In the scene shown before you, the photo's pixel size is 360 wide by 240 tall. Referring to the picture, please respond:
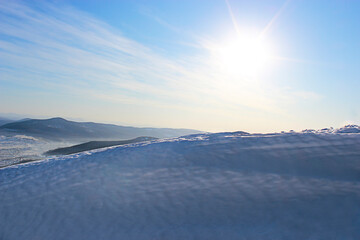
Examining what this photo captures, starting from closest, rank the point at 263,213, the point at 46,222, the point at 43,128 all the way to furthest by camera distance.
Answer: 1. the point at 263,213
2. the point at 46,222
3. the point at 43,128

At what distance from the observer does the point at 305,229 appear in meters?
2.19

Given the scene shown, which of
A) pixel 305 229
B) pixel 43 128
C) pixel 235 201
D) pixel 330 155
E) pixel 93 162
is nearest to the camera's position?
pixel 305 229

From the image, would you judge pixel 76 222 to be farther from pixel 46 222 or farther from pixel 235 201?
pixel 235 201

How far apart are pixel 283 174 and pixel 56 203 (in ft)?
8.10

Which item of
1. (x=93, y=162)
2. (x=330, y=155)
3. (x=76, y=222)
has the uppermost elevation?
(x=330, y=155)

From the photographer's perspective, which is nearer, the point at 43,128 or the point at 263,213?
the point at 263,213

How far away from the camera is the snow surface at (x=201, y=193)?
236cm

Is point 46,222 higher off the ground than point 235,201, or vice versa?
point 235,201

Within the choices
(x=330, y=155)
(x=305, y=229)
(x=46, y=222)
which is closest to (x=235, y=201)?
(x=305, y=229)

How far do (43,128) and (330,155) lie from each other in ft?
76.4

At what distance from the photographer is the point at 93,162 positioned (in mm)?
3924

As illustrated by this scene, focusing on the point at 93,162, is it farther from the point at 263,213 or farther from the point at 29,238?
the point at 263,213

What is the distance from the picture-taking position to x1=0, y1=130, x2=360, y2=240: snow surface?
7.74ft

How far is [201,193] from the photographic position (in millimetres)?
2834
